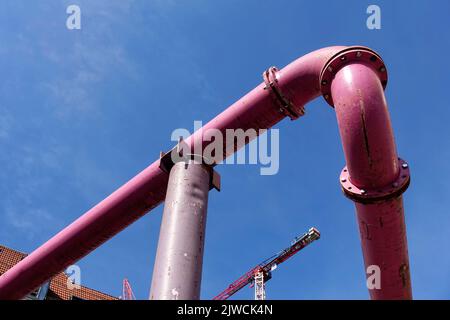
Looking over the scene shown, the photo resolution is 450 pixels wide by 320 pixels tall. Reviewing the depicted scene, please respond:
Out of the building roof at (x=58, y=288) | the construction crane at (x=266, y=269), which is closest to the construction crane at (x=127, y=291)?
the construction crane at (x=266, y=269)

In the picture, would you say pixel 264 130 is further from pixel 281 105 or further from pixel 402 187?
pixel 402 187

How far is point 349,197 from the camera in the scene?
4.01 metres

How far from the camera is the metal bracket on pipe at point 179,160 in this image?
4.68 meters

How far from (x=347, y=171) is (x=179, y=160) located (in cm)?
162

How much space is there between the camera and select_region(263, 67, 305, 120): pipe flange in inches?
183

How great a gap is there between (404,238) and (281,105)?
5.46 feet

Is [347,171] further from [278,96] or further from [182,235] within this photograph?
[182,235]

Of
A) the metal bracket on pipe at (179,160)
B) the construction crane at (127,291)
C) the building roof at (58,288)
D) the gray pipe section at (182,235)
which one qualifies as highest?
the construction crane at (127,291)

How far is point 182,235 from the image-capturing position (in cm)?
393

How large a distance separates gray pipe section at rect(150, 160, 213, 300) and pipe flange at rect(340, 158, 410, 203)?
1283 mm

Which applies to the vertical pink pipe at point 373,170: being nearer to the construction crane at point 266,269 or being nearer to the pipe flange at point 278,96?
the pipe flange at point 278,96

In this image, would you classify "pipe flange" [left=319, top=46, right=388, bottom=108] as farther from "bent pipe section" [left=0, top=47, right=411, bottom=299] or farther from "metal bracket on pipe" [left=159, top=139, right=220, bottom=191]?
"metal bracket on pipe" [left=159, top=139, right=220, bottom=191]

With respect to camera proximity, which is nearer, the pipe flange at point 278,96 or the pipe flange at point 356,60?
the pipe flange at point 356,60

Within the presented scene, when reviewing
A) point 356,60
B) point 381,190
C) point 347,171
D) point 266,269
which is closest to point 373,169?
point 381,190
